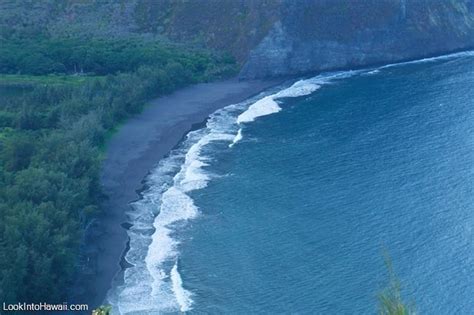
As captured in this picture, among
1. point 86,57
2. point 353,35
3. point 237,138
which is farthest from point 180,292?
point 353,35

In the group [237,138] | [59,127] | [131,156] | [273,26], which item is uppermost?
[273,26]

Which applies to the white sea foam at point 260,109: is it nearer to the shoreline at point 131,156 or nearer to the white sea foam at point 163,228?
the shoreline at point 131,156

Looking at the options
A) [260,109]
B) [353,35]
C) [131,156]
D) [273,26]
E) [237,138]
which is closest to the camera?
[131,156]

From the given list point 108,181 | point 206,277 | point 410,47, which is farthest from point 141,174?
point 410,47

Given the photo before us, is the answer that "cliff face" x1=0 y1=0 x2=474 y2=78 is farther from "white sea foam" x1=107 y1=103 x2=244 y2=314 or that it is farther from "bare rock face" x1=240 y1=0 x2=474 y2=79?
"white sea foam" x1=107 y1=103 x2=244 y2=314

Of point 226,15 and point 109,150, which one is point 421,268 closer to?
point 109,150

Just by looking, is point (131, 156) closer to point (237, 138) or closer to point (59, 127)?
point (59, 127)

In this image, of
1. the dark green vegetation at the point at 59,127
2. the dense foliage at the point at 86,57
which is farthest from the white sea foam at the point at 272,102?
the dense foliage at the point at 86,57
